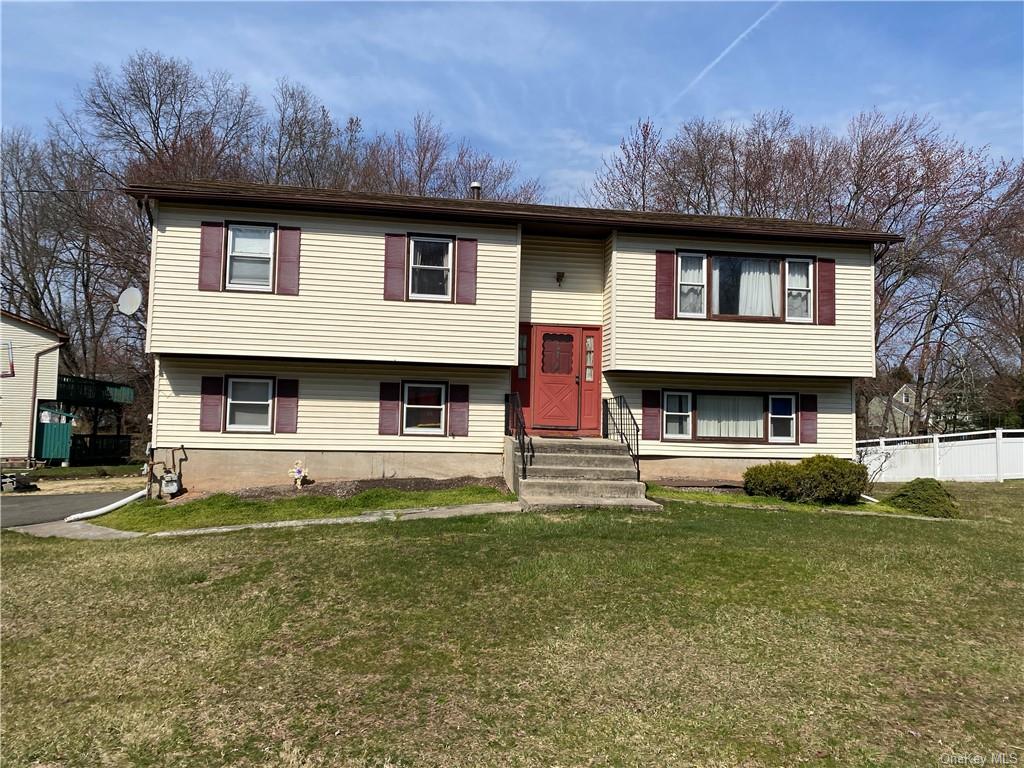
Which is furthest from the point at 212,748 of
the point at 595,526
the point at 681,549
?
the point at 595,526

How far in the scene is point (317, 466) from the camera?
14164 mm

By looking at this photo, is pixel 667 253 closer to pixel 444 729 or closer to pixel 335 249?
pixel 335 249

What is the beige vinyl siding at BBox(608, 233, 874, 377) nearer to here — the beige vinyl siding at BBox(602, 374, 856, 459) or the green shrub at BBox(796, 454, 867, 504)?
the beige vinyl siding at BBox(602, 374, 856, 459)

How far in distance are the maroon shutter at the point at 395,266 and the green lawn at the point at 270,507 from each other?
4012 millimetres

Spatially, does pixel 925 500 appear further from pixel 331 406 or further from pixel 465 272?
pixel 331 406

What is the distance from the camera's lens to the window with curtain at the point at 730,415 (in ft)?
49.6

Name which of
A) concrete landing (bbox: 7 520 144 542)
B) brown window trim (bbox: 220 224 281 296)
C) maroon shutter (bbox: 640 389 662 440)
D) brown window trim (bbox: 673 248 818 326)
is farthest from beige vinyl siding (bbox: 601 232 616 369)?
concrete landing (bbox: 7 520 144 542)

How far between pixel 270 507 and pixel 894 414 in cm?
4234

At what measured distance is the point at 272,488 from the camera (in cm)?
1367

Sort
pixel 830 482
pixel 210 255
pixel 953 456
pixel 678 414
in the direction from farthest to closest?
1. pixel 953 456
2. pixel 678 414
3. pixel 210 255
4. pixel 830 482

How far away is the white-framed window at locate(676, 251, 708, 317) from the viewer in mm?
14734

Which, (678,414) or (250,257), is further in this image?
(678,414)

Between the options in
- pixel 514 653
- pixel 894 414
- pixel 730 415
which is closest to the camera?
pixel 514 653

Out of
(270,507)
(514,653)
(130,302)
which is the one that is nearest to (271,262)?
(130,302)
